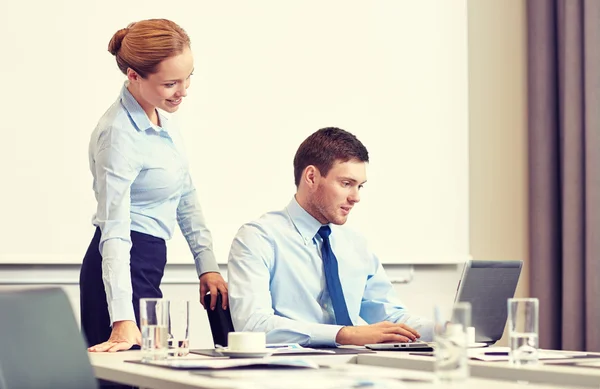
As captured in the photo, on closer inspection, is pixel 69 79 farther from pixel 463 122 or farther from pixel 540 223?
pixel 540 223

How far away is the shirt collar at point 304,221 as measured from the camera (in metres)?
3.00

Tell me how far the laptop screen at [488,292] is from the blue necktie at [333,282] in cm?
45

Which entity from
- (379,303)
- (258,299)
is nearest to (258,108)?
(379,303)

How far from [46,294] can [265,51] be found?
2.76 meters

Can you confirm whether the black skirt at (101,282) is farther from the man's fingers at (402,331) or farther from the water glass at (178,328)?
the man's fingers at (402,331)

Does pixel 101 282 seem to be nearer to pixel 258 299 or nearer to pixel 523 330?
pixel 258 299

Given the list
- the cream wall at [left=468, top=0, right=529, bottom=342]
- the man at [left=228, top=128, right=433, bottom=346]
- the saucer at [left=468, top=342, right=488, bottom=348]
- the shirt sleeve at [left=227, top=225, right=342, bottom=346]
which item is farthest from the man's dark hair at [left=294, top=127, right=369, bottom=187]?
the cream wall at [left=468, top=0, right=529, bottom=342]

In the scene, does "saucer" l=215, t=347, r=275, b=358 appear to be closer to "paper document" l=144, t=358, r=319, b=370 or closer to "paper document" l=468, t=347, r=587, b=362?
"paper document" l=144, t=358, r=319, b=370

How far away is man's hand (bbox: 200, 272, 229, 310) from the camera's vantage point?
289 cm

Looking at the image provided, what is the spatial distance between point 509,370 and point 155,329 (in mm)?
727

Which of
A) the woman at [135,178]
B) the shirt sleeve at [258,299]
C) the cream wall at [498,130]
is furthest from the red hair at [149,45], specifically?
the cream wall at [498,130]

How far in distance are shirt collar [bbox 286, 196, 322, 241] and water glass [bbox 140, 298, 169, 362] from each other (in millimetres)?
1009

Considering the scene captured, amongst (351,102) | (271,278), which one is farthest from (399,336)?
(351,102)

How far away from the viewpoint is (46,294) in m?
1.67
